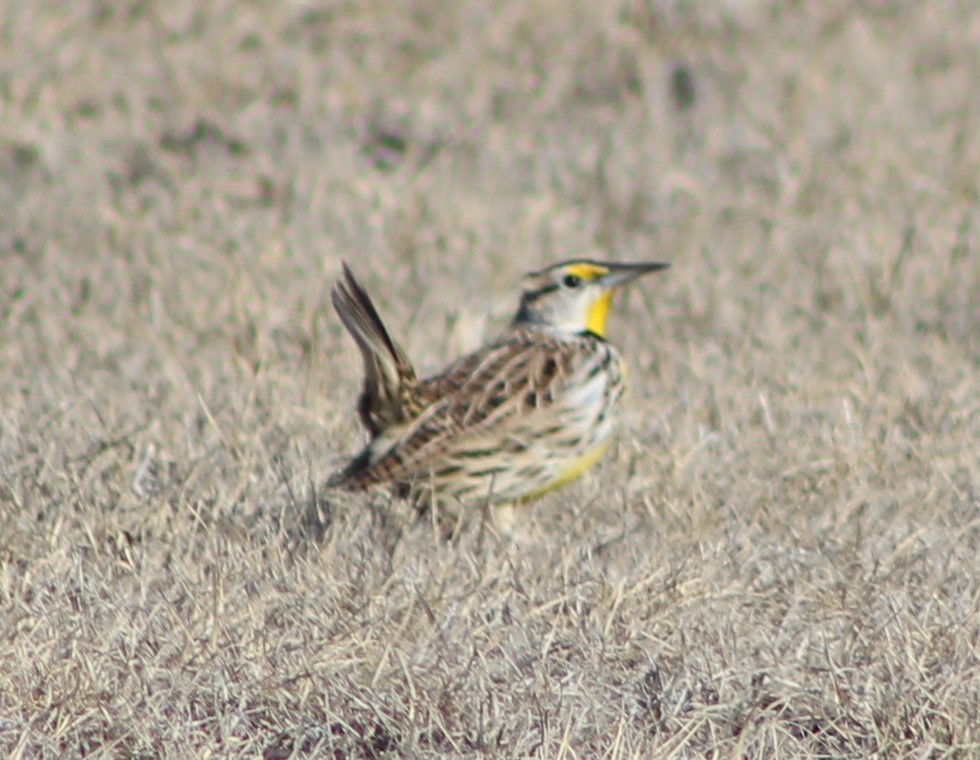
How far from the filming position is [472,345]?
6375mm

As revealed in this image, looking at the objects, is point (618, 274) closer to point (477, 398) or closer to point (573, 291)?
point (573, 291)

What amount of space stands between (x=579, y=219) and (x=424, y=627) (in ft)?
12.7

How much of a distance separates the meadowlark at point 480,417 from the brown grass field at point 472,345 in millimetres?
132

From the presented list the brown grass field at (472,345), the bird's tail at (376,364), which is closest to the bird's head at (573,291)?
the brown grass field at (472,345)

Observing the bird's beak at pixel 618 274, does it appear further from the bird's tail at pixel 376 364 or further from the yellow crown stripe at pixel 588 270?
the bird's tail at pixel 376 364

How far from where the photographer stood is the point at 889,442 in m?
5.27

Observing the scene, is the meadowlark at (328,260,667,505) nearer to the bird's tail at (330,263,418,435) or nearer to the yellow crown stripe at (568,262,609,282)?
the bird's tail at (330,263,418,435)

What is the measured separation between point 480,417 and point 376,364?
328 millimetres

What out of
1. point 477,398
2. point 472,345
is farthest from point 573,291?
point 472,345

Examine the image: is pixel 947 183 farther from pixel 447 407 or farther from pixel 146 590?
pixel 146 590

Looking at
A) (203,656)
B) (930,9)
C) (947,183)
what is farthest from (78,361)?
(930,9)

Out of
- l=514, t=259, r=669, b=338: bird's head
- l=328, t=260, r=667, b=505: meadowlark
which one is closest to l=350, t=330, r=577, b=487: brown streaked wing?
l=328, t=260, r=667, b=505: meadowlark

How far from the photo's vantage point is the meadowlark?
4840mm

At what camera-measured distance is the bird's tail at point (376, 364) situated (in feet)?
15.7
